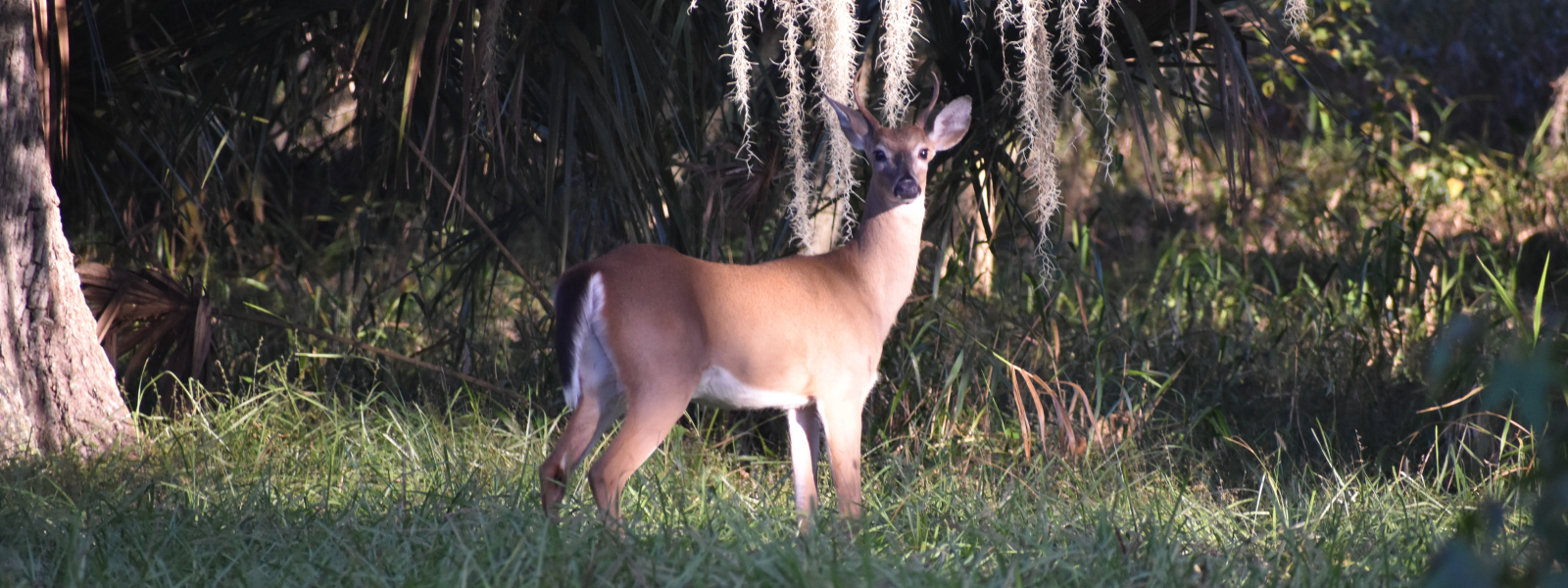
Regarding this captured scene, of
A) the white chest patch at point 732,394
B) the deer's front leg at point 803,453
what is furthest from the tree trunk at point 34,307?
the deer's front leg at point 803,453

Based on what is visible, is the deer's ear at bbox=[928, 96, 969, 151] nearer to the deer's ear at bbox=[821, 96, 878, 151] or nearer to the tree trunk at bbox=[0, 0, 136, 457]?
the deer's ear at bbox=[821, 96, 878, 151]

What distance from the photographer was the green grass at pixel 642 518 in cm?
272

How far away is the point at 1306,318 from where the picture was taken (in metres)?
5.66

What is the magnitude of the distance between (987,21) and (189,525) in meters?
2.84

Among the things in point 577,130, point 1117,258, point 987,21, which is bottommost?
point 1117,258

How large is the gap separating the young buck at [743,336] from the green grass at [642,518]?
0.48 feet

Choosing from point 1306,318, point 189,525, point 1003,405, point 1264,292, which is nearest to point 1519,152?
point 1264,292

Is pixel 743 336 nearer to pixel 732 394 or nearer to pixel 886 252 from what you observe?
pixel 732 394

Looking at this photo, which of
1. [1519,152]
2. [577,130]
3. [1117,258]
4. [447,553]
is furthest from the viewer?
[1519,152]

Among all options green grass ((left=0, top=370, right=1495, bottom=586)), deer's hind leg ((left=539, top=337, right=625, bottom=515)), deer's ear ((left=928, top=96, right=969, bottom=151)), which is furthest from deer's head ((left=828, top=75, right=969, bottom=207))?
deer's hind leg ((left=539, top=337, right=625, bottom=515))

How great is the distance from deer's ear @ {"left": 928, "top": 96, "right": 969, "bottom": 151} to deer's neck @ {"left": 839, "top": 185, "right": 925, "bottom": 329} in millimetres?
193

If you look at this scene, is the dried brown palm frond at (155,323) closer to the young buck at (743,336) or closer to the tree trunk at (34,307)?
the tree trunk at (34,307)

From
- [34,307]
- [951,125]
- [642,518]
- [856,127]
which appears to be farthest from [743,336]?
[34,307]

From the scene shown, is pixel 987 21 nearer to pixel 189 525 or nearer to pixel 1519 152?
pixel 189 525
